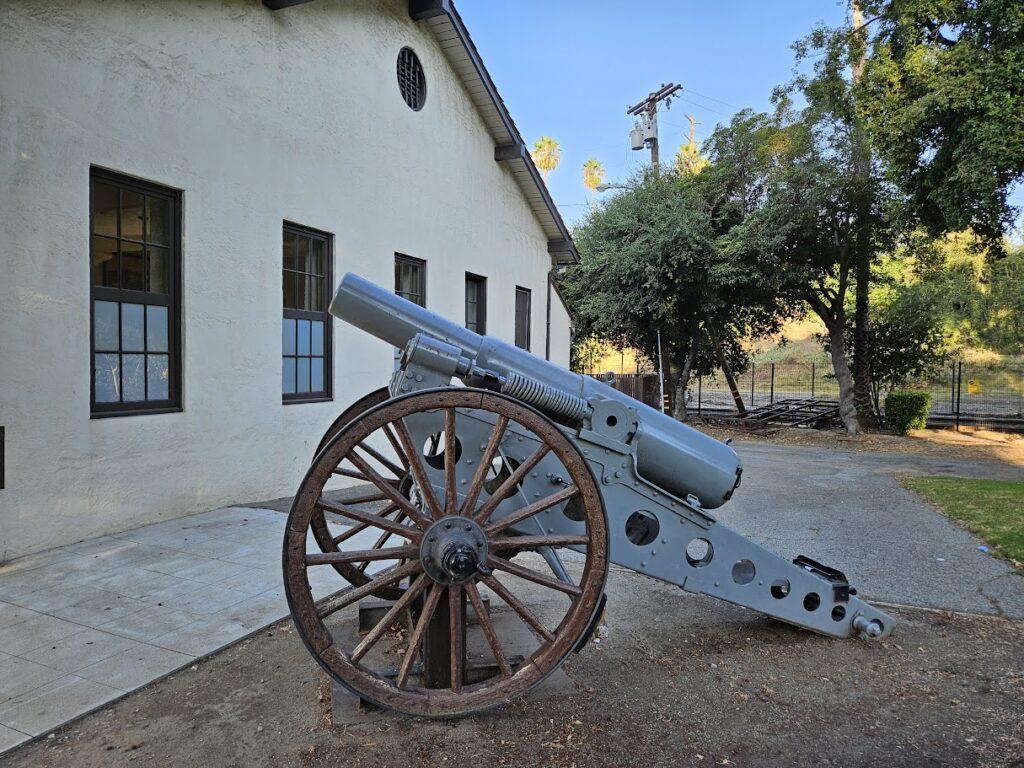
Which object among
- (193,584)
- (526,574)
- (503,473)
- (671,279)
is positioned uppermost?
(671,279)

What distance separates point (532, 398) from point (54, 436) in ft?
13.3

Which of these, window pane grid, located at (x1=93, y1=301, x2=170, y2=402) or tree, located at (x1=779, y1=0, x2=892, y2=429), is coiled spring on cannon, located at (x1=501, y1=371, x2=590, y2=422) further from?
tree, located at (x1=779, y1=0, x2=892, y2=429)

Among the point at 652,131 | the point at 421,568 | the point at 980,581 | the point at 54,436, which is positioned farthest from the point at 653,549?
the point at 652,131

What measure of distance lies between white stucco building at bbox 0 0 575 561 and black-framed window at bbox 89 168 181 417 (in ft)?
0.06

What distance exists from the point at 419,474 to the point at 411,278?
7195 millimetres

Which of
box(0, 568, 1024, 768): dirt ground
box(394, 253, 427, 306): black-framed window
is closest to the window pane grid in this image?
box(0, 568, 1024, 768): dirt ground

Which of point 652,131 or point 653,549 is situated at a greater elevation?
point 652,131

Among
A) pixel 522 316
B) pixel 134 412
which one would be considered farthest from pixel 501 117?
pixel 134 412

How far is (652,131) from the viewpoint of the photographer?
2273cm

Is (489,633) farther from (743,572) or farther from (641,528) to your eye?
(743,572)

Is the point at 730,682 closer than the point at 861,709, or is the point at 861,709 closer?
the point at 861,709

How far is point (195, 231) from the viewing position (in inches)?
248

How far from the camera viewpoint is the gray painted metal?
3168 millimetres

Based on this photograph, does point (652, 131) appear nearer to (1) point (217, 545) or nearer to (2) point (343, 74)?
(2) point (343, 74)
